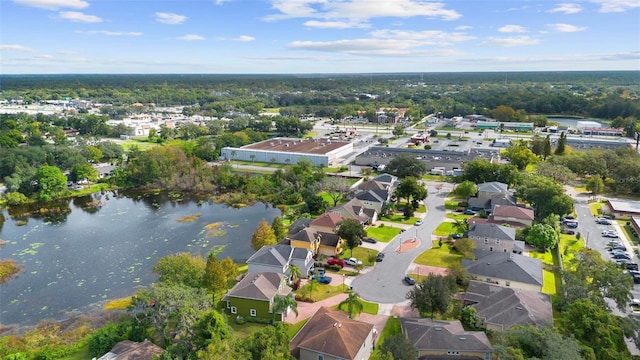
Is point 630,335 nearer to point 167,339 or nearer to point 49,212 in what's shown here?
point 167,339

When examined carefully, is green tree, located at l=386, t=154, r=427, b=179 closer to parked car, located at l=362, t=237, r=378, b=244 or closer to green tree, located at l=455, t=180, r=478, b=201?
green tree, located at l=455, t=180, r=478, b=201

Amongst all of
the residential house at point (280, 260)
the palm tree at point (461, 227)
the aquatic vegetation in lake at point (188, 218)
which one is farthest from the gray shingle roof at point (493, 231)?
the aquatic vegetation in lake at point (188, 218)

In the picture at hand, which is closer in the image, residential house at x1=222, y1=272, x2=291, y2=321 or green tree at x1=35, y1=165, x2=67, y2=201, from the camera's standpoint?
residential house at x1=222, y1=272, x2=291, y2=321

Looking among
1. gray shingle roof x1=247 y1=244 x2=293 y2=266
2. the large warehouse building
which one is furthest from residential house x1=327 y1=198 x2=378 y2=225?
the large warehouse building

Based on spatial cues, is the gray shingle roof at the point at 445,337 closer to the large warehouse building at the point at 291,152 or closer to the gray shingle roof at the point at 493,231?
the gray shingle roof at the point at 493,231

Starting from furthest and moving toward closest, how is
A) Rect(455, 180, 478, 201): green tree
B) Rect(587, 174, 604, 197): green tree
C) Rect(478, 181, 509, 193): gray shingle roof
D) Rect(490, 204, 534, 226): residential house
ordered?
Rect(587, 174, 604, 197): green tree → Rect(455, 180, 478, 201): green tree → Rect(478, 181, 509, 193): gray shingle roof → Rect(490, 204, 534, 226): residential house

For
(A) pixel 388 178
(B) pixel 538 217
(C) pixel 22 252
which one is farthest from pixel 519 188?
(C) pixel 22 252
